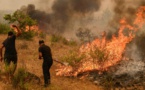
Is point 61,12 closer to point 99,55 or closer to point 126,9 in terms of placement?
Result: point 126,9

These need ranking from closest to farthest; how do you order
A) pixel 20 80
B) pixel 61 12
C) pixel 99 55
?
pixel 20 80
pixel 99 55
pixel 61 12

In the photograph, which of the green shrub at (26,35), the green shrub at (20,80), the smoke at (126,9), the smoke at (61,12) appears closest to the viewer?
the green shrub at (20,80)

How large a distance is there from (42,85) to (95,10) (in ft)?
63.5

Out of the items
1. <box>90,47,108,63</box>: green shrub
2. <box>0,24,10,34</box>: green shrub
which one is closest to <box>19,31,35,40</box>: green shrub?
<box>0,24,10,34</box>: green shrub

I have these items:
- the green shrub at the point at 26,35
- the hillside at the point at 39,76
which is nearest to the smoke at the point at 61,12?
the green shrub at the point at 26,35

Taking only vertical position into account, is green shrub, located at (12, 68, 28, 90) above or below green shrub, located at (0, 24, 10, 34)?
below

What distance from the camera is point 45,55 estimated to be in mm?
10086

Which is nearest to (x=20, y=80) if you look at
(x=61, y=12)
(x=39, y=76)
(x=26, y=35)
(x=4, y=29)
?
(x=39, y=76)

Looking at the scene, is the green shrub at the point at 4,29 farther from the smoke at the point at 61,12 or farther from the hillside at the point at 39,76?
the smoke at the point at 61,12

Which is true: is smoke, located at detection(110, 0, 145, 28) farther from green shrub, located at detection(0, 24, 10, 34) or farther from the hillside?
green shrub, located at detection(0, 24, 10, 34)

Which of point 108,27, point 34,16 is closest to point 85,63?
point 108,27

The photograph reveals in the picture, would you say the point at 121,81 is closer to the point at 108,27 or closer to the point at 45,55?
the point at 45,55

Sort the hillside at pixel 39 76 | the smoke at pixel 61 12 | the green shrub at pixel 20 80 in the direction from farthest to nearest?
the smoke at pixel 61 12
the hillside at pixel 39 76
the green shrub at pixel 20 80

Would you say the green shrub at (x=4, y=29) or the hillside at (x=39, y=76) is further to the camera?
the green shrub at (x=4, y=29)
